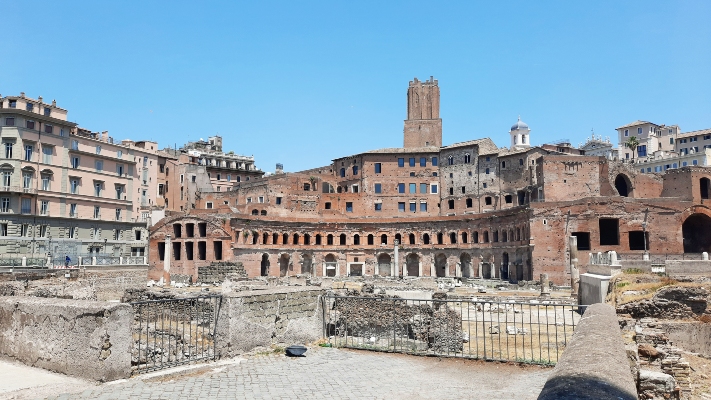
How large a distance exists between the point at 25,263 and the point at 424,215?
4467 centimetres

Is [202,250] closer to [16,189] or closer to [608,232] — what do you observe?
[16,189]

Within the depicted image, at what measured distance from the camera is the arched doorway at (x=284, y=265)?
61.2 metres

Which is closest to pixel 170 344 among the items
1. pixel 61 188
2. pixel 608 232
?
pixel 61 188

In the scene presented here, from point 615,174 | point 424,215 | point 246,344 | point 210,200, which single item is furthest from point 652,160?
point 246,344

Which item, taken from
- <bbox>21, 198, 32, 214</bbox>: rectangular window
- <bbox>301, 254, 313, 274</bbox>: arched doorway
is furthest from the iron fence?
<bbox>301, 254, 313, 274</bbox>: arched doorway

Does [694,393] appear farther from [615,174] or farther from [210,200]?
[210,200]

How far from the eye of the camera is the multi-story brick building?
4425cm

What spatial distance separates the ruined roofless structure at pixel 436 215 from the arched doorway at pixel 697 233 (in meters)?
0.12

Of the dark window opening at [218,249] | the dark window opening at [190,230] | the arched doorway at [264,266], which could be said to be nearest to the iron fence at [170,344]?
the dark window opening at [218,249]

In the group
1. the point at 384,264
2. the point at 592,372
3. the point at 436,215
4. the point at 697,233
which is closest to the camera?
the point at 592,372

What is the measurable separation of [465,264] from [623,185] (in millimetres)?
19690

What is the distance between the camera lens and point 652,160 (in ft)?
269

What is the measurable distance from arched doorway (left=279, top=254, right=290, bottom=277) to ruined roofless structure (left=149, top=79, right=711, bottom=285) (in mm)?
237

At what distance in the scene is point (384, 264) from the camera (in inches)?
2576
